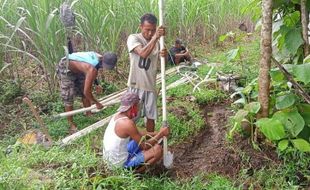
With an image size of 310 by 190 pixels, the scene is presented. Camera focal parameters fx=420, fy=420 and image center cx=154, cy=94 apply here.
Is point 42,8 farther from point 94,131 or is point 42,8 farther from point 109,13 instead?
point 94,131

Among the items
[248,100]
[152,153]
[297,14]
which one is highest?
[297,14]

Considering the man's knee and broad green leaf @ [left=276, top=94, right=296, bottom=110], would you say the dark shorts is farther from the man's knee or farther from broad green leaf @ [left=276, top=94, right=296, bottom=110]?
broad green leaf @ [left=276, top=94, right=296, bottom=110]

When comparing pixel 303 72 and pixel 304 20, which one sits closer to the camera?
pixel 303 72

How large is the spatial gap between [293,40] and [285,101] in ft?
1.66

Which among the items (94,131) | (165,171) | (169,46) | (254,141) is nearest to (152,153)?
(165,171)

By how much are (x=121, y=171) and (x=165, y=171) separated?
71cm

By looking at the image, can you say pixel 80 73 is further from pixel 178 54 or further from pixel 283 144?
pixel 178 54

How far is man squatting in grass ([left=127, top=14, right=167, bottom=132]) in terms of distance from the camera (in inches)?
145

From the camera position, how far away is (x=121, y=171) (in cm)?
288

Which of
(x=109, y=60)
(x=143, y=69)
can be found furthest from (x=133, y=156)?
(x=109, y=60)

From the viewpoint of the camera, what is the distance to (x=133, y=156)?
331 centimetres

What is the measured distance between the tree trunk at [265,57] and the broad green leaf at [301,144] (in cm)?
32

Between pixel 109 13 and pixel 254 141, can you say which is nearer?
pixel 254 141

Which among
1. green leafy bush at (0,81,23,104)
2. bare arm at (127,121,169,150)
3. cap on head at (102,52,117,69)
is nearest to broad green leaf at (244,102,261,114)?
bare arm at (127,121,169,150)
